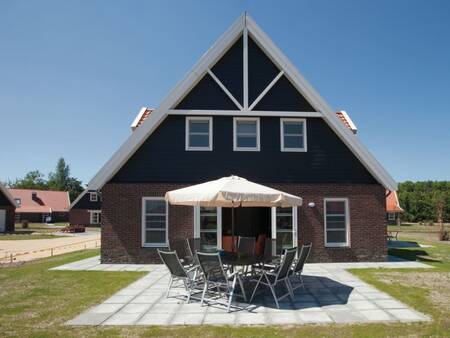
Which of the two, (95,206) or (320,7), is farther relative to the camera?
(95,206)

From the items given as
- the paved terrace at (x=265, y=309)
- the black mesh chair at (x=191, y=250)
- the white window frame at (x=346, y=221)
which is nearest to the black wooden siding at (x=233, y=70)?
the white window frame at (x=346, y=221)

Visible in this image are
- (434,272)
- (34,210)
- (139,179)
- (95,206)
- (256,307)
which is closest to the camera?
(256,307)

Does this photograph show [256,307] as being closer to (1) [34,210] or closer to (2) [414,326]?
(2) [414,326]

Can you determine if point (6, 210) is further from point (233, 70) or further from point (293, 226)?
point (293, 226)

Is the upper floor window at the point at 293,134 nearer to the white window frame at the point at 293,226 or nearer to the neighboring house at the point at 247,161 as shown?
the neighboring house at the point at 247,161

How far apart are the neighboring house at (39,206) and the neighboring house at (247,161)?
55169mm

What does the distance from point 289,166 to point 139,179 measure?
566 centimetres

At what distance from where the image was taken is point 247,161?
1389 cm

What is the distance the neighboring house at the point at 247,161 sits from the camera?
44.5 feet

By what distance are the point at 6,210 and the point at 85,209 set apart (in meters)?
13.3

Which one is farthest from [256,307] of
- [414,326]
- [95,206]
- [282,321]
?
[95,206]

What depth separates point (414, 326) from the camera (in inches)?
254

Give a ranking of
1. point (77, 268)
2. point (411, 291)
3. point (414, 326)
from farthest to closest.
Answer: point (77, 268) < point (411, 291) < point (414, 326)

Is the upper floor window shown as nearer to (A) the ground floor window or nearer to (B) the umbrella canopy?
(A) the ground floor window
